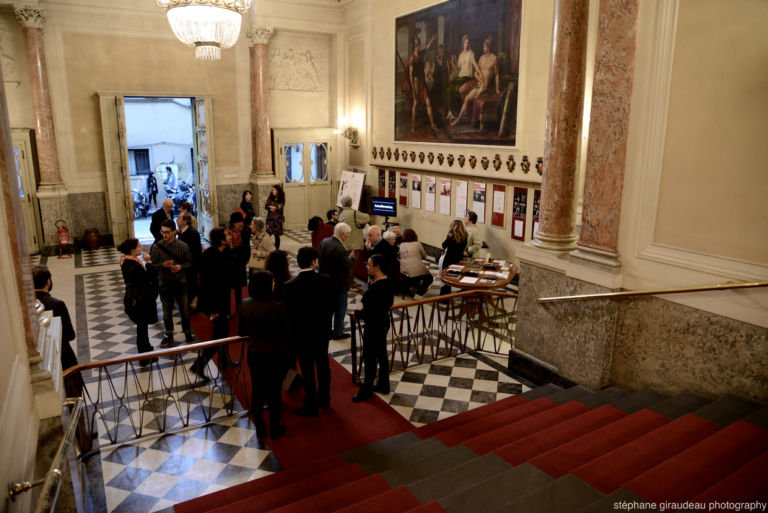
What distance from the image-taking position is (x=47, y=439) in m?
2.98

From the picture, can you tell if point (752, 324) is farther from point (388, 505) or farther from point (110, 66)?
point (110, 66)

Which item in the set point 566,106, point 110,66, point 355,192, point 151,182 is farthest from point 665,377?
point 151,182

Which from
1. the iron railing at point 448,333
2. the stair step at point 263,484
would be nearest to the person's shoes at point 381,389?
the iron railing at point 448,333

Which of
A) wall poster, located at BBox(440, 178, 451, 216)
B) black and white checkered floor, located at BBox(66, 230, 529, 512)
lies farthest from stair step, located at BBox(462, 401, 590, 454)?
wall poster, located at BBox(440, 178, 451, 216)

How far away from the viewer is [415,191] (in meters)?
12.5

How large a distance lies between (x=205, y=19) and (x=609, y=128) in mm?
5942

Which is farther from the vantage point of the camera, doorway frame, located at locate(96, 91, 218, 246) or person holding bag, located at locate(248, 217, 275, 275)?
doorway frame, located at locate(96, 91, 218, 246)

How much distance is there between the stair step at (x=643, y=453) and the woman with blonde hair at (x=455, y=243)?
200 inches

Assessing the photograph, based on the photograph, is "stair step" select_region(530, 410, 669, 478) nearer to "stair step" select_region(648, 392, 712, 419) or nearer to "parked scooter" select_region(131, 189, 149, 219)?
"stair step" select_region(648, 392, 712, 419)

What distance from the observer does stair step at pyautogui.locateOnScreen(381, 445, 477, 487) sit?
366cm

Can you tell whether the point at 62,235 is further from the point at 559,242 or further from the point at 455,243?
the point at 559,242

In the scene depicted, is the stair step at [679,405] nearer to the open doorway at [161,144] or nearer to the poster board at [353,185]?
the poster board at [353,185]

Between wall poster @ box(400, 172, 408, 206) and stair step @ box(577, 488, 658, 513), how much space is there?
10.5 metres

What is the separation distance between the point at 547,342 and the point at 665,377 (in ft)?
4.06
